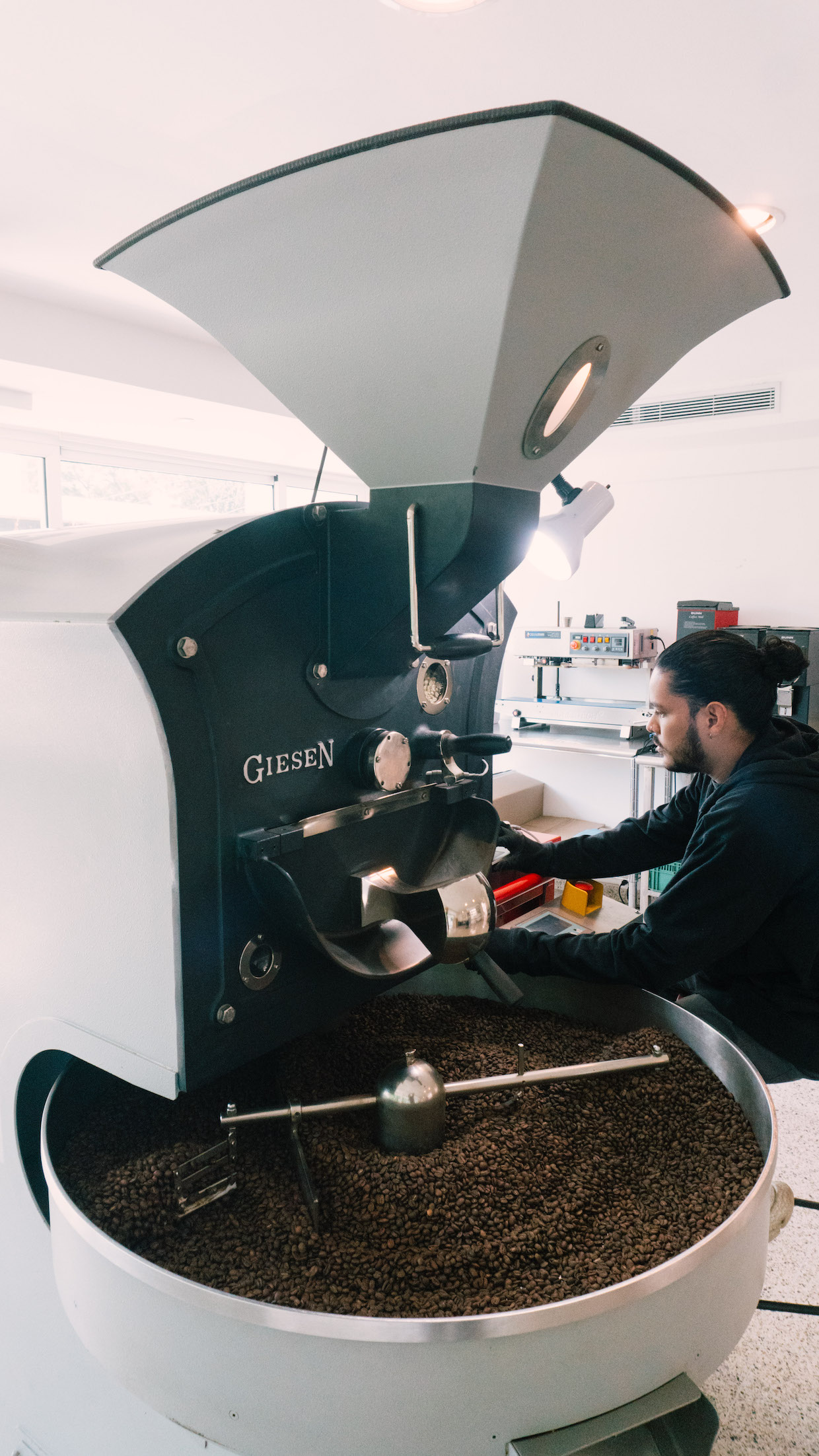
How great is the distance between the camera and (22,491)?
405 centimetres

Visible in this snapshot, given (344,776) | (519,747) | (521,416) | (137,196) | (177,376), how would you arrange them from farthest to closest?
1. (519,747)
2. (177,376)
3. (137,196)
4. (344,776)
5. (521,416)

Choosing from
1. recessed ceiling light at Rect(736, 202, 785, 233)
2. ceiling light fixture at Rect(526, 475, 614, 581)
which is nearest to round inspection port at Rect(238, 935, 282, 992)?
ceiling light fixture at Rect(526, 475, 614, 581)

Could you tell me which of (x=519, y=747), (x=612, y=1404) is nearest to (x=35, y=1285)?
(x=612, y=1404)

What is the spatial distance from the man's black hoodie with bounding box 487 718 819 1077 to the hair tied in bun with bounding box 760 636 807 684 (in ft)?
0.36

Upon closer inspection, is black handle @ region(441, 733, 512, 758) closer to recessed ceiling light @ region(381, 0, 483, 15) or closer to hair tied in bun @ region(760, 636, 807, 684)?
hair tied in bun @ region(760, 636, 807, 684)

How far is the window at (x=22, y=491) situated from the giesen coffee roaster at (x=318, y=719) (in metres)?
3.37

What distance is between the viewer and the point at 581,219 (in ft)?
2.13

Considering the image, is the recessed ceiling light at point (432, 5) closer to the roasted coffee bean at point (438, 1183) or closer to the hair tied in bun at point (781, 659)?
the hair tied in bun at point (781, 659)

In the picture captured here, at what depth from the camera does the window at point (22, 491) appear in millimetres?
3977

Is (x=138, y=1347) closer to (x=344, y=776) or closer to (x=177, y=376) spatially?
(x=344, y=776)

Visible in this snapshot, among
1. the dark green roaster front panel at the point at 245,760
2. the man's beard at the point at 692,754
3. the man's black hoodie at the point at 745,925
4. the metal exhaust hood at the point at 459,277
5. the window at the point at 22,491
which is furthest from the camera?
the window at the point at 22,491

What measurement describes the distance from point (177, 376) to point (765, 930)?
3264 mm

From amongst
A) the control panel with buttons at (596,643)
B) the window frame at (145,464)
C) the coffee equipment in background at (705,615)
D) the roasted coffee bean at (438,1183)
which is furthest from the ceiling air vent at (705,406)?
the roasted coffee bean at (438,1183)

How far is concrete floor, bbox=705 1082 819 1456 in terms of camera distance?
1431mm
